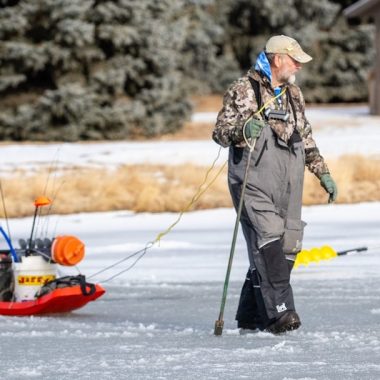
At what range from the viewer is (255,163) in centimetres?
724

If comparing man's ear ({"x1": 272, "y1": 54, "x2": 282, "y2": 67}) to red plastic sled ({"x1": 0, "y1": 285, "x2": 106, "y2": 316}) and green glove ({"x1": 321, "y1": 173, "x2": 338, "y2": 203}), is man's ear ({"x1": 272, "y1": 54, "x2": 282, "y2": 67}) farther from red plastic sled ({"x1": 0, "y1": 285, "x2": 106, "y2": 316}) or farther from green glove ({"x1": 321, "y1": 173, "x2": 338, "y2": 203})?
red plastic sled ({"x1": 0, "y1": 285, "x2": 106, "y2": 316})

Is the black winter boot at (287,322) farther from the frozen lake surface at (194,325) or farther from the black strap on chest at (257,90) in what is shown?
the black strap on chest at (257,90)

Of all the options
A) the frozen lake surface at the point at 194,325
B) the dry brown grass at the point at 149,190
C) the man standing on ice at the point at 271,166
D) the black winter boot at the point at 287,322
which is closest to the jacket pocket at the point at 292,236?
the man standing on ice at the point at 271,166

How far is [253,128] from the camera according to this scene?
276 inches

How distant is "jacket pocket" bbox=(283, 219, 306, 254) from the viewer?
7395 mm

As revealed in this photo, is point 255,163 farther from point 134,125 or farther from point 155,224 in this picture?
point 134,125

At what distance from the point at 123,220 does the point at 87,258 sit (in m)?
3.95

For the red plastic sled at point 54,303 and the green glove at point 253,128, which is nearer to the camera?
the green glove at point 253,128

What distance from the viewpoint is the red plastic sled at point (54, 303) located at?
8.45 metres

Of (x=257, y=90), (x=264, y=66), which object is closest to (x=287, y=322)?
(x=257, y=90)

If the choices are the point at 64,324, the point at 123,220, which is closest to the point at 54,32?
the point at 123,220

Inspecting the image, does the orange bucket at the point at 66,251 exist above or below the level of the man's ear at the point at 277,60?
below

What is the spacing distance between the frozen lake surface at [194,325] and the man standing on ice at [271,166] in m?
0.31

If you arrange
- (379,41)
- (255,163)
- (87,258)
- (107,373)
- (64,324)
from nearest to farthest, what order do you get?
(107,373), (255,163), (64,324), (87,258), (379,41)
